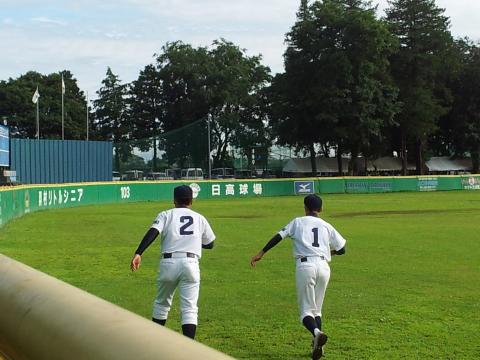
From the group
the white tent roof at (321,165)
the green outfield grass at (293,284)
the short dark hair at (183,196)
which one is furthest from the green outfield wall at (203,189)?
the white tent roof at (321,165)

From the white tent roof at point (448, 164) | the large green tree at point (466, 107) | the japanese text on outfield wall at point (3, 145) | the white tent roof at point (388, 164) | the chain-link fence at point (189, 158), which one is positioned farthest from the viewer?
the white tent roof at point (448, 164)

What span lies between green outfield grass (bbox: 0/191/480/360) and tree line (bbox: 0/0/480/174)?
29.8 m

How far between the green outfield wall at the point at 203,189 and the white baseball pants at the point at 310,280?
16685mm

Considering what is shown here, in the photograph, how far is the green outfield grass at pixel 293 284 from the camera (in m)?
7.22

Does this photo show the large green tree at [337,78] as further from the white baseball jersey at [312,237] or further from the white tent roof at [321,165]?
the white baseball jersey at [312,237]

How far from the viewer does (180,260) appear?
6535mm

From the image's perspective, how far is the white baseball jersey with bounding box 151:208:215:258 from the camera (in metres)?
6.57

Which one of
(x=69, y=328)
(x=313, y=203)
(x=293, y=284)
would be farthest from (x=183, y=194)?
(x=293, y=284)

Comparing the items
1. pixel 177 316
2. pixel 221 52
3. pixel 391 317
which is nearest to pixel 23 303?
pixel 177 316

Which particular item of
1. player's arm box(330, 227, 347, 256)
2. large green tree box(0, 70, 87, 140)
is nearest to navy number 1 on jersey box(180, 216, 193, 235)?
player's arm box(330, 227, 347, 256)

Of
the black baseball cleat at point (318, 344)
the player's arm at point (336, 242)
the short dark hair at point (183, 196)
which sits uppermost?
the short dark hair at point (183, 196)

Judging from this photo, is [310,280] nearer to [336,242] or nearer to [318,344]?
[336,242]

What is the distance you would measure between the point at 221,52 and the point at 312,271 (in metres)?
71.6

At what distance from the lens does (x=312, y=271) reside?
6777 millimetres
